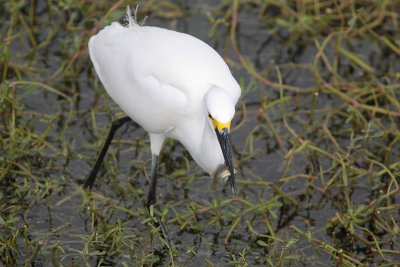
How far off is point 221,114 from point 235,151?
4.88 feet

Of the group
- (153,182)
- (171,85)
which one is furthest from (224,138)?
(153,182)

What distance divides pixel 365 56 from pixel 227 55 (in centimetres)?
Result: 99

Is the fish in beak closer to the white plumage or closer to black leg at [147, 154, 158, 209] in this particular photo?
the white plumage

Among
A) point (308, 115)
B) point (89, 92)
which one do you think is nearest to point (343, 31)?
point (308, 115)

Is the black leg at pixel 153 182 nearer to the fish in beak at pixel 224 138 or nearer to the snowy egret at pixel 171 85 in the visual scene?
the snowy egret at pixel 171 85

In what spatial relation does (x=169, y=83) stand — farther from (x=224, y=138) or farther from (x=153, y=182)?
(x=153, y=182)

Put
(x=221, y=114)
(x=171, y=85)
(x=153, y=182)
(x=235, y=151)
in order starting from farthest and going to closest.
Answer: (x=235, y=151), (x=153, y=182), (x=171, y=85), (x=221, y=114)

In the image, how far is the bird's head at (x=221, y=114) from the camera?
3959mm

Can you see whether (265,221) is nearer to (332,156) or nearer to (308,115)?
(332,156)

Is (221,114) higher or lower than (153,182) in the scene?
higher

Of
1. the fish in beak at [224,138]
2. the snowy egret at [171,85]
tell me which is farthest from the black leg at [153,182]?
the fish in beak at [224,138]

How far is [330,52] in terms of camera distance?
6.33 metres

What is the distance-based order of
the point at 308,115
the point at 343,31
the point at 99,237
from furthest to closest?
the point at 343,31 < the point at 308,115 < the point at 99,237

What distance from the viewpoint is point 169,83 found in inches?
170
